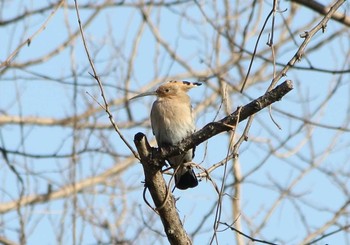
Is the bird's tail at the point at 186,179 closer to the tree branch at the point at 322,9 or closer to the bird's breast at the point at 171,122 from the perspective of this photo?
the bird's breast at the point at 171,122

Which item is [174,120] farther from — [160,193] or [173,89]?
[160,193]

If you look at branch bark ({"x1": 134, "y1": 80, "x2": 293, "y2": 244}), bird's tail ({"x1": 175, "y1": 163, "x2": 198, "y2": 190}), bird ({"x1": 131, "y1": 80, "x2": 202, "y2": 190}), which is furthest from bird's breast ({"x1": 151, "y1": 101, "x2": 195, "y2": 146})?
branch bark ({"x1": 134, "y1": 80, "x2": 293, "y2": 244})

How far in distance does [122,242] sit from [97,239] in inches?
13.8

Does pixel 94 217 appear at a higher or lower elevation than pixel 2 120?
lower

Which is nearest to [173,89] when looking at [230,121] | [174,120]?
[174,120]

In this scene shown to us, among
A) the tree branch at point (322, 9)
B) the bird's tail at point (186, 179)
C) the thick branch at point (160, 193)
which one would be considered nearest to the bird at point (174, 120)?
the bird's tail at point (186, 179)

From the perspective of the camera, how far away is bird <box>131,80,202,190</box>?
538 cm

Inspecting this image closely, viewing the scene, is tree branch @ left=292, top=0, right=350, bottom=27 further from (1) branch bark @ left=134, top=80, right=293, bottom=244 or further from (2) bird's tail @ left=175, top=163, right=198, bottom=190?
(1) branch bark @ left=134, top=80, right=293, bottom=244

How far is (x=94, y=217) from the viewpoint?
7945 millimetres

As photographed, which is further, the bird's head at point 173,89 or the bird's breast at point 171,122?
the bird's head at point 173,89

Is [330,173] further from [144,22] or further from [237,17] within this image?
[144,22]

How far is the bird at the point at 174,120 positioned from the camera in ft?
17.7

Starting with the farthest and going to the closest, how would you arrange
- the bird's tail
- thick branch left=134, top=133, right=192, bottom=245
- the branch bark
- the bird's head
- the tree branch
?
the tree branch, the bird's head, the bird's tail, thick branch left=134, top=133, right=192, bottom=245, the branch bark

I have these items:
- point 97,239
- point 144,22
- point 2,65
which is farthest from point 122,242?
point 144,22
